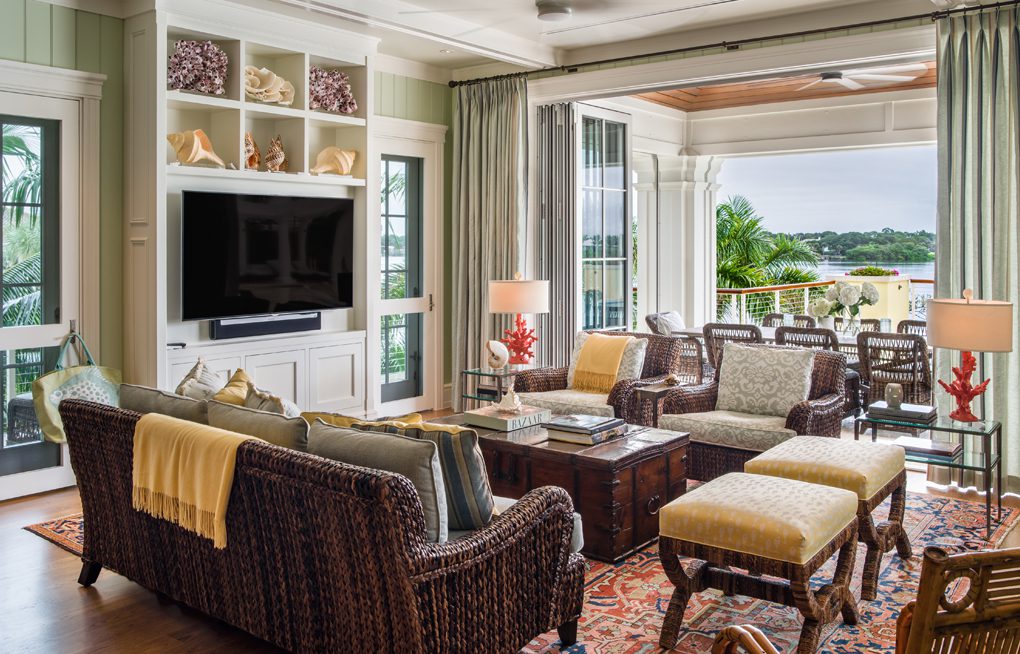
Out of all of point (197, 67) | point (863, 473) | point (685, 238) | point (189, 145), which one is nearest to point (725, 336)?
point (863, 473)

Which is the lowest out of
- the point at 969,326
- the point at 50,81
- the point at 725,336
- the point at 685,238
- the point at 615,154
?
the point at 725,336

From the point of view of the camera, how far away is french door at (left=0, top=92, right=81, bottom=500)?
4918 millimetres

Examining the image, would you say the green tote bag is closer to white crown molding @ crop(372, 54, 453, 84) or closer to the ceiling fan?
white crown molding @ crop(372, 54, 453, 84)

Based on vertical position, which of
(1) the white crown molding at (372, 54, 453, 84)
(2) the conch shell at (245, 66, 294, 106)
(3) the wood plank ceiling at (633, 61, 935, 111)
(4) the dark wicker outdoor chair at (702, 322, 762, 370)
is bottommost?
(4) the dark wicker outdoor chair at (702, 322, 762, 370)

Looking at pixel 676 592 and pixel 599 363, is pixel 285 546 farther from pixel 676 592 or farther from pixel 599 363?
pixel 599 363

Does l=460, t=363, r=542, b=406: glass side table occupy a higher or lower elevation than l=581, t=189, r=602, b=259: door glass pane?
lower

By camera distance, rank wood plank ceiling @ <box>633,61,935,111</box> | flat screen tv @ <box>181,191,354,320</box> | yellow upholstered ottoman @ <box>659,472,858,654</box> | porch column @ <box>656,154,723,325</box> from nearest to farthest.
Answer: yellow upholstered ottoman @ <box>659,472,858,654</box> < flat screen tv @ <box>181,191,354,320</box> < wood plank ceiling @ <box>633,61,935,111</box> < porch column @ <box>656,154,723,325</box>

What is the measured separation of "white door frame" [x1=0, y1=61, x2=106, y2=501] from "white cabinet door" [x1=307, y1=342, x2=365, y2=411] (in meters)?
1.49

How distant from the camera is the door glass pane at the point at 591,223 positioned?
24.5 ft

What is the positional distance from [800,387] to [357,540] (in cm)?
319

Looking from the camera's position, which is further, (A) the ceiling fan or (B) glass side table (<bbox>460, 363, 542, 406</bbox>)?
(A) the ceiling fan

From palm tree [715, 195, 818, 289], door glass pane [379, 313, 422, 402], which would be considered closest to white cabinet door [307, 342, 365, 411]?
door glass pane [379, 313, 422, 402]

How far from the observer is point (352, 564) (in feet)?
Result: 8.49

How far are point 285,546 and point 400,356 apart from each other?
462cm
